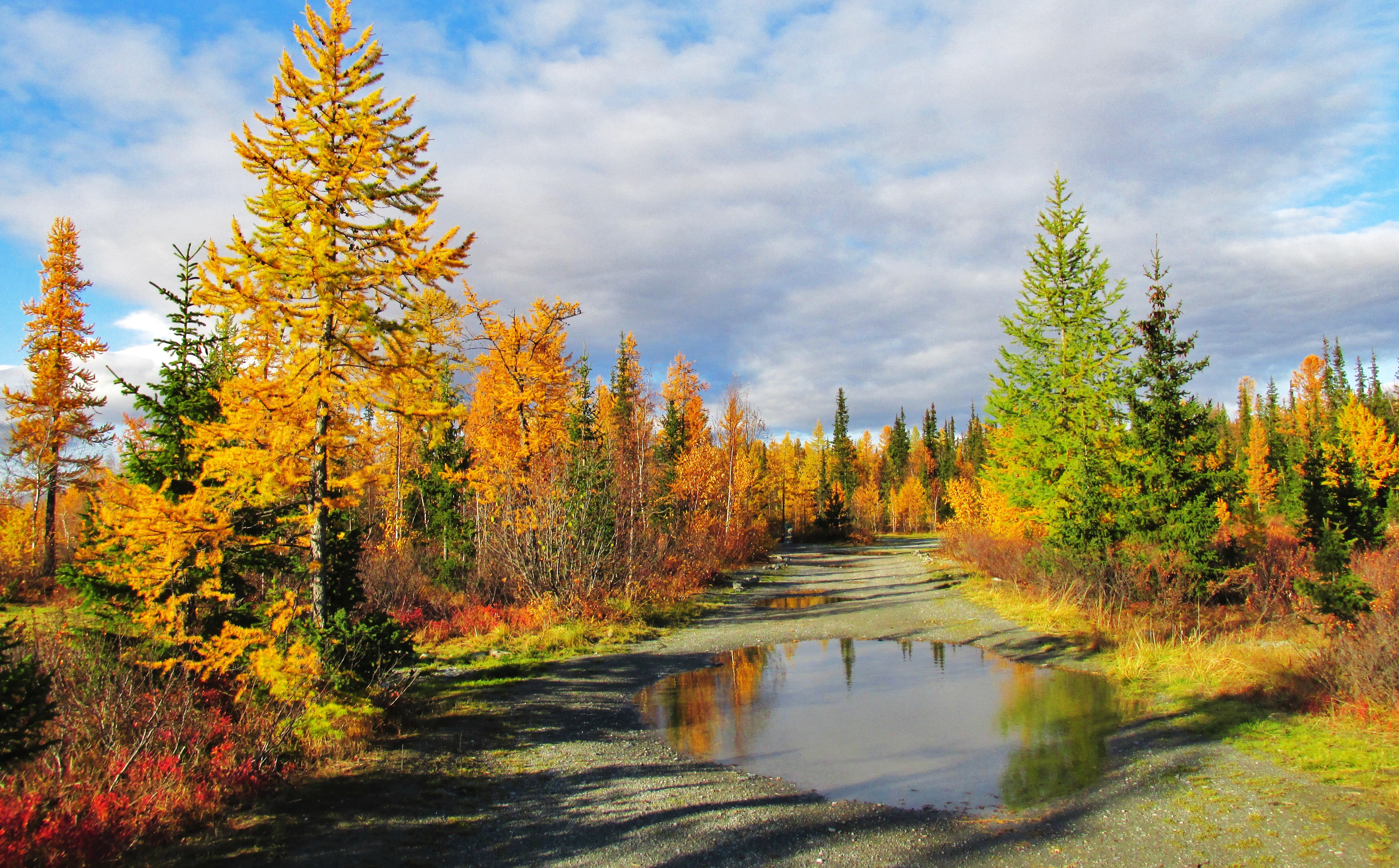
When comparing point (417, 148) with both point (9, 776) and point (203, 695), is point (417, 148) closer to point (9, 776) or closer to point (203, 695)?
point (203, 695)

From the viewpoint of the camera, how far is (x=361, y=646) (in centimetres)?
840

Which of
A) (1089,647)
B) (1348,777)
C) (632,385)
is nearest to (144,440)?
(1348,777)

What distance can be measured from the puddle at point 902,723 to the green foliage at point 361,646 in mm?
3452

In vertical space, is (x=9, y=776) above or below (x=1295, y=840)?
above

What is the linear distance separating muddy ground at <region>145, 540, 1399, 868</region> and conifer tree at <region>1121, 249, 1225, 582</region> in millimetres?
7347

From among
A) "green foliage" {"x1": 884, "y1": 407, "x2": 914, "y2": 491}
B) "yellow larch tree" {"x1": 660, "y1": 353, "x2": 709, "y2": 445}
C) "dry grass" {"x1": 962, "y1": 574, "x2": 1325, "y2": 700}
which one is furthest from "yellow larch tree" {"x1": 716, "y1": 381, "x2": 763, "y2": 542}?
"green foliage" {"x1": 884, "y1": 407, "x2": 914, "y2": 491}

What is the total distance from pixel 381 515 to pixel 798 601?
52.8 feet

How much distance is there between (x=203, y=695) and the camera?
302 inches

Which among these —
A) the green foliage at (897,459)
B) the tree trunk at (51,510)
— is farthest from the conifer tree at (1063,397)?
the green foliage at (897,459)

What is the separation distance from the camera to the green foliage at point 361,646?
8.23 metres

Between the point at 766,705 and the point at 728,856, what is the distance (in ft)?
17.4

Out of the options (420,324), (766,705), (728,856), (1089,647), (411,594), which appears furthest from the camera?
(411,594)

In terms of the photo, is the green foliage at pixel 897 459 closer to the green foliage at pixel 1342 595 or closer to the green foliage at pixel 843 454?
the green foliage at pixel 843 454

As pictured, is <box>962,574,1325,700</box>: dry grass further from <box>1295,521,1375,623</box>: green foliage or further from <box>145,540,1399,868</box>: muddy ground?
<box>145,540,1399,868</box>: muddy ground
